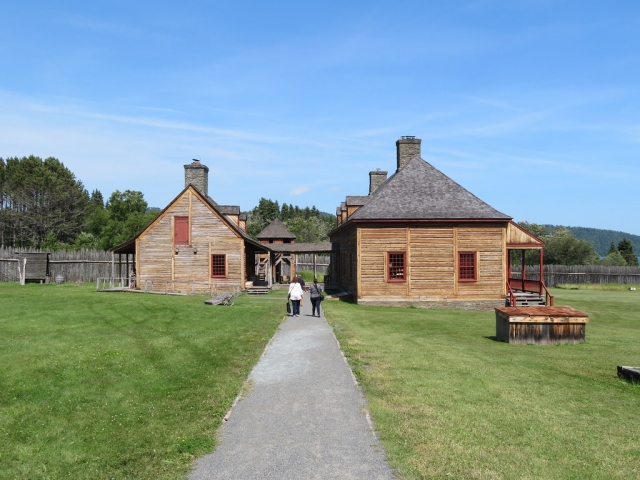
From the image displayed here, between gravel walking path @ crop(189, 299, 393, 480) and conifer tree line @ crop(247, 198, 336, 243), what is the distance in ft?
221

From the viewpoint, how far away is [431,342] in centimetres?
1535

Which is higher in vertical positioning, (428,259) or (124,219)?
(124,219)

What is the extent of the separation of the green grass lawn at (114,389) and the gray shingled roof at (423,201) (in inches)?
502

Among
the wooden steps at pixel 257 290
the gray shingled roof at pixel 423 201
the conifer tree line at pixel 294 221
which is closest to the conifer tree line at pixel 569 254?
the conifer tree line at pixel 294 221

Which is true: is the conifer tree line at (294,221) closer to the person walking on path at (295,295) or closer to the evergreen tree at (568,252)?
Answer: the evergreen tree at (568,252)

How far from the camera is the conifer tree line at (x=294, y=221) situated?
105688 millimetres

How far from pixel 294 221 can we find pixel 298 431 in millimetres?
114825

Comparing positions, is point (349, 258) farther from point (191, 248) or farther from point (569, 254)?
point (569, 254)

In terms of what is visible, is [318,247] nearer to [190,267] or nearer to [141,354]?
[190,267]

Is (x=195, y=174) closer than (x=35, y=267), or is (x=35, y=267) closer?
(x=195, y=174)

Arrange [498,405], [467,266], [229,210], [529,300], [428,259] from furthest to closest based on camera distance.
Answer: [229,210], [467,266], [428,259], [529,300], [498,405]

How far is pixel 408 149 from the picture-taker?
33.9m

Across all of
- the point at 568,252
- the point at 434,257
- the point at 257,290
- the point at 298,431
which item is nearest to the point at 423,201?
the point at 434,257

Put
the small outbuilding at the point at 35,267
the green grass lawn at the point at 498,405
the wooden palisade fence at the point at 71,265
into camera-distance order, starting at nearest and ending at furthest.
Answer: the green grass lawn at the point at 498,405
the small outbuilding at the point at 35,267
the wooden palisade fence at the point at 71,265
